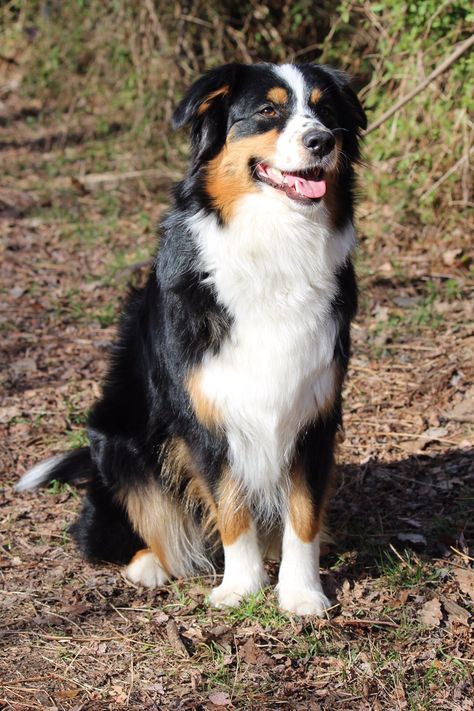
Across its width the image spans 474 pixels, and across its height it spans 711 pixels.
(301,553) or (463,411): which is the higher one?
(301,553)

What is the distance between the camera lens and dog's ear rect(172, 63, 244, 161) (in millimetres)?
3271

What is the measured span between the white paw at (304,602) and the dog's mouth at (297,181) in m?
1.46

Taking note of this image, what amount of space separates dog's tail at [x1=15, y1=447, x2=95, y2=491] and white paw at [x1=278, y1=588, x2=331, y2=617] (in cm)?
120

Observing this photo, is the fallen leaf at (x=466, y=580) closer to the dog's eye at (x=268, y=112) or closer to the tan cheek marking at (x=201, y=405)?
the tan cheek marking at (x=201, y=405)

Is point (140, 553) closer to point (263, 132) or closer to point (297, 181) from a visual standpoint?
point (297, 181)

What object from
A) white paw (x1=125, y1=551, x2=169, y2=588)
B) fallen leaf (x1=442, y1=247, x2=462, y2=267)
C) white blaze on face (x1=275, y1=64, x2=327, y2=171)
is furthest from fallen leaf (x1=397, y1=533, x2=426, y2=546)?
fallen leaf (x1=442, y1=247, x2=462, y2=267)

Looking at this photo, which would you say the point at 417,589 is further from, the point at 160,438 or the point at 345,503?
the point at 160,438

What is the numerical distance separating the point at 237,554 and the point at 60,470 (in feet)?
3.75

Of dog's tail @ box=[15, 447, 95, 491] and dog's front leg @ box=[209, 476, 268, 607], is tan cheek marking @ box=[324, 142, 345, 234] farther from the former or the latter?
dog's tail @ box=[15, 447, 95, 491]

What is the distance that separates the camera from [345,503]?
4.24 metres

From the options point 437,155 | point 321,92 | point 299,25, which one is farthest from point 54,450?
point 299,25

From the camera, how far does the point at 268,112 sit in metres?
3.26

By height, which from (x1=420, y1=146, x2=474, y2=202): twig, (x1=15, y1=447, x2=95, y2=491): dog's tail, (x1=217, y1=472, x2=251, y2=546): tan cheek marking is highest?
(x1=420, y1=146, x2=474, y2=202): twig

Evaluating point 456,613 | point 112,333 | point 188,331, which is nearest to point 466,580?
point 456,613
